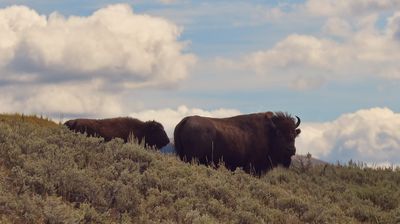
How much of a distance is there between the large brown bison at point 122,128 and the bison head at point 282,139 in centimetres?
730

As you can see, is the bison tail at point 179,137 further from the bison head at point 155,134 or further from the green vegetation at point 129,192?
the bison head at point 155,134

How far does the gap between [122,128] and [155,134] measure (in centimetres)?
228

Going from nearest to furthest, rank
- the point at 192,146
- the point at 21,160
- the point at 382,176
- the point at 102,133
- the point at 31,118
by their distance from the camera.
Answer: the point at 21,160 < the point at 192,146 < the point at 382,176 < the point at 102,133 < the point at 31,118

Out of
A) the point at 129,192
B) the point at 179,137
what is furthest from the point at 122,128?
the point at 129,192

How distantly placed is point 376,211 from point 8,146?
9.08m

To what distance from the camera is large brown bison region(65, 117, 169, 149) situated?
2616cm

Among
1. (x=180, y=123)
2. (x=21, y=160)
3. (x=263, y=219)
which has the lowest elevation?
(x=263, y=219)

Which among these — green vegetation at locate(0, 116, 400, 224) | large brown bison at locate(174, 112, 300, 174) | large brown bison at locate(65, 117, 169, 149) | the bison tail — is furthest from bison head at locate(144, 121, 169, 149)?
green vegetation at locate(0, 116, 400, 224)

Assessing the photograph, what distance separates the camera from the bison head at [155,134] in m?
28.4

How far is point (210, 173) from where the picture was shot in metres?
14.3

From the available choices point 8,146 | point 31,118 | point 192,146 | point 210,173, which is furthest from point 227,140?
point 31,118

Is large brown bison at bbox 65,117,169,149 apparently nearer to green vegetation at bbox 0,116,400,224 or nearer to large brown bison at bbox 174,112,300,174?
large brown bison at bbox 174,112,300,174

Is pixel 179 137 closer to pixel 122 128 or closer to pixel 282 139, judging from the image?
pixel 282 139

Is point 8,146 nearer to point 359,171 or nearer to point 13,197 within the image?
point 13,197
